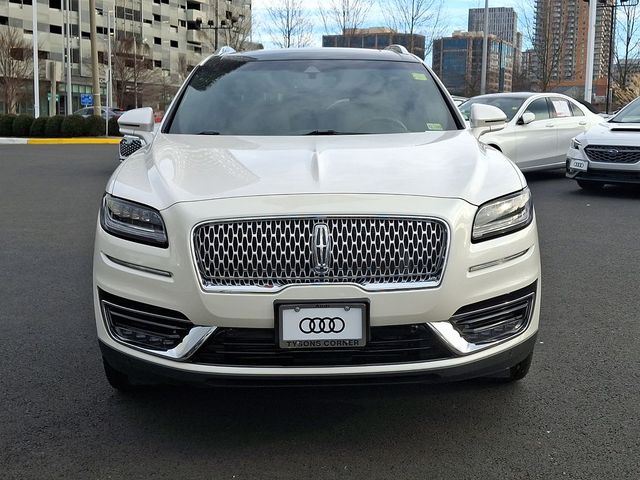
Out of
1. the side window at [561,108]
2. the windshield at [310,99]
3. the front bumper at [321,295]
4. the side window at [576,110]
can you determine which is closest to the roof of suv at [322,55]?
the windshield at [310,99]

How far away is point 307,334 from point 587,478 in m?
1.14

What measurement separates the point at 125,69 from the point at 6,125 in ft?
113

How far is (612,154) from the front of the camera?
10672 mm

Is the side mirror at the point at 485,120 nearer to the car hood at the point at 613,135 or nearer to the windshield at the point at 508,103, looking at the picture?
the car hood at the point at 613,135

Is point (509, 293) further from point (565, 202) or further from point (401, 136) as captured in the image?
point (565, 202)

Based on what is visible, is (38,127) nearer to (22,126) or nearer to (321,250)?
(22,126)

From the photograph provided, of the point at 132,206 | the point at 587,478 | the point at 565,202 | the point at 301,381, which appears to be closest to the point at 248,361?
the point at 301,381

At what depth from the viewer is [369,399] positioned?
3.39 m

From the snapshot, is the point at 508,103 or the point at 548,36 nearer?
the point at 508,103

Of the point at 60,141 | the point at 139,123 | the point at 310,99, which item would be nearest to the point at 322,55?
the point at 310,99

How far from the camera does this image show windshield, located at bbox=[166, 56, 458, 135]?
4.12 metres

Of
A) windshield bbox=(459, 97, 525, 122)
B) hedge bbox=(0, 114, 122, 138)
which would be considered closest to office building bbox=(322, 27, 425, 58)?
hedge bbox=(0, 114, 122, 138)

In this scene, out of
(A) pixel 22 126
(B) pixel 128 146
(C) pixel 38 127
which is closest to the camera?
(B) pixel 128 146

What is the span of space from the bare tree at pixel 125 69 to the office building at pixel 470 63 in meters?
28.7
